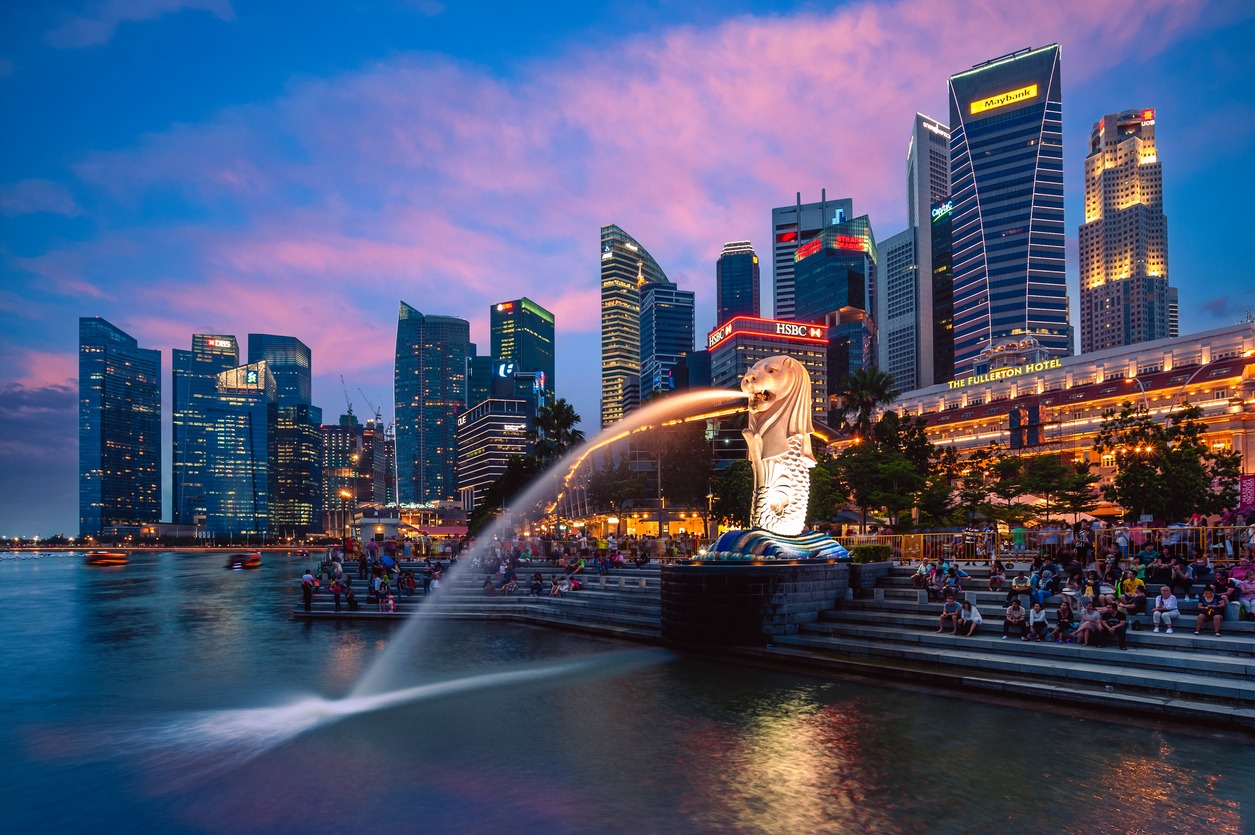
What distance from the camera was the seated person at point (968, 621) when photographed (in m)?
18.9

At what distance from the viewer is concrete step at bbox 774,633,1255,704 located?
45.8 ft

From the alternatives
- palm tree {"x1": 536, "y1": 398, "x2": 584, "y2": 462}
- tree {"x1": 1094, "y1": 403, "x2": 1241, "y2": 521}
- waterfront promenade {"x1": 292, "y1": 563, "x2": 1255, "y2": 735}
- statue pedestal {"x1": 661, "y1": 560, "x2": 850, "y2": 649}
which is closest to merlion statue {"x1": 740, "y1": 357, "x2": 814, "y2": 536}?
statue pedestal {"x1": 661, "y1": 560, "x2": 850, "y2": 649}

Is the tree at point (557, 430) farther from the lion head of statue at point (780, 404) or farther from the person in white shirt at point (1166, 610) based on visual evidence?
the person in white shirt at point (1166, 610)

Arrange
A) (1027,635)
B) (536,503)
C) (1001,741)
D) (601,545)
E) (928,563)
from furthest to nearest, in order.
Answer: (536,503)
(601,545)
(928,563)
(1027,635)
(1001,741)

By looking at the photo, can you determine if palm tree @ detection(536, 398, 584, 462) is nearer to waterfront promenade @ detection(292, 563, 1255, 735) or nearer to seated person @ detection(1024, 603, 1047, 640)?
waterfront promenade @ detection(292, 563, 1255, 735)

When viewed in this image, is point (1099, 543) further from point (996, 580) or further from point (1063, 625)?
point (1063, 625)

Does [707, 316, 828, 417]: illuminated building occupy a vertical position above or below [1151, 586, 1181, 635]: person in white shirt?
above

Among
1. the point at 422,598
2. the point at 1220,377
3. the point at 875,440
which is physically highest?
the point at 1220,377

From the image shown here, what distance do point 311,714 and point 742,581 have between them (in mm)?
12102

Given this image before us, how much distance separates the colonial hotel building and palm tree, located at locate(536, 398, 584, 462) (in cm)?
3660

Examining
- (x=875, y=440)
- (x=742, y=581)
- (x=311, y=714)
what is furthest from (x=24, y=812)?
(x=875, y=440)

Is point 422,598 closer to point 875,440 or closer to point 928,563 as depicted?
point 928,563

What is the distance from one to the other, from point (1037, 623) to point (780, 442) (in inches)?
364

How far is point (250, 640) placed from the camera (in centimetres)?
2627
